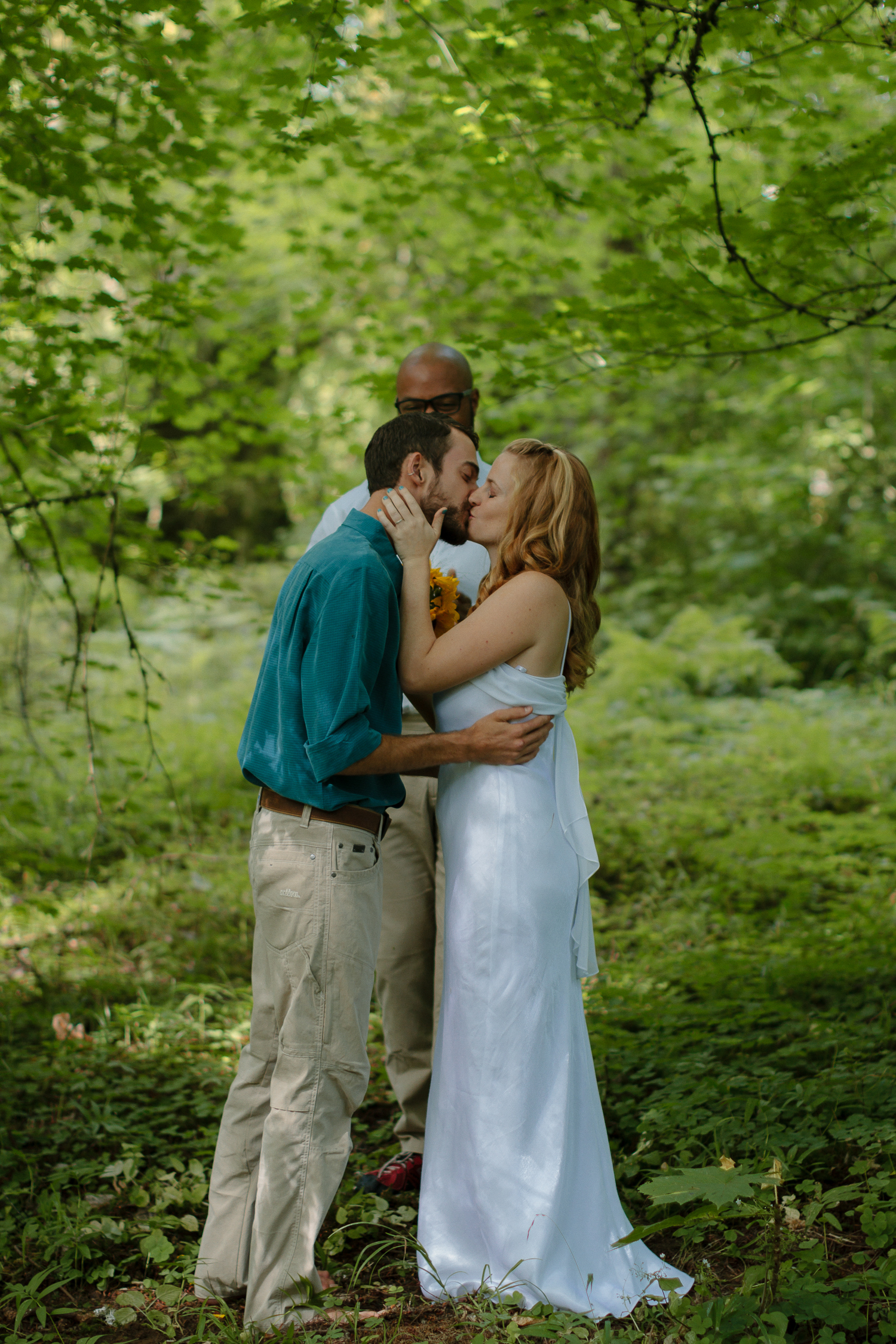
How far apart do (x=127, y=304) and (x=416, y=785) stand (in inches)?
116

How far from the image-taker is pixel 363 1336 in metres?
2.36

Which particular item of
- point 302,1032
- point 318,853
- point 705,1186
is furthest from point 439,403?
point 705,1186

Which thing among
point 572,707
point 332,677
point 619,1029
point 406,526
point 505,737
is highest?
point 406,526

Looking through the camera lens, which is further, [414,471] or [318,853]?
[414,471]

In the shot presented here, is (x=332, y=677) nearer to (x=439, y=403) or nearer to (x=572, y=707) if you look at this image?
(x=439, y=403)

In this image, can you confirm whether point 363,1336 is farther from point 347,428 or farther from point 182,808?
point 347,428

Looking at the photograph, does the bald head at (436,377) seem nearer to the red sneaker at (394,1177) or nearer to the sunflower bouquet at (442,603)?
the sunflower bouquet at (442,603)

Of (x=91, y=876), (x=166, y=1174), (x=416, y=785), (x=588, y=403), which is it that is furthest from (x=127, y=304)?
(x=588, y=403)

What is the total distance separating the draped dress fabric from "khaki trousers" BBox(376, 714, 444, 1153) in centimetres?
69

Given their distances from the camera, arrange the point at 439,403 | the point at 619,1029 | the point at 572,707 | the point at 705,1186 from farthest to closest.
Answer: the point at 572,707 < the point at 619,1029 < the point at 439,403 < the point at 705,1186

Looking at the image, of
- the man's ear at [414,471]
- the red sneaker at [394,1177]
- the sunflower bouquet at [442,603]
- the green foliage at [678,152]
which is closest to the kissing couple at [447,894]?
the man's ear at [414,471]

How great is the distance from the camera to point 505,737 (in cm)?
259

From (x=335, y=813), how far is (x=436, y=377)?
1.94m

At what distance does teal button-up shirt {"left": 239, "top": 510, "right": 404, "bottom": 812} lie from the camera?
2.37m
